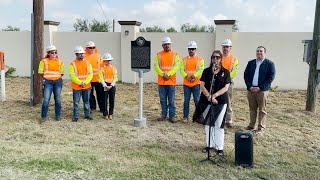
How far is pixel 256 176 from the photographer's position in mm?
5312

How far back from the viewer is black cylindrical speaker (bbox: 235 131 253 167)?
563cm

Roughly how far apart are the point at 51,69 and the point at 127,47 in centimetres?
662

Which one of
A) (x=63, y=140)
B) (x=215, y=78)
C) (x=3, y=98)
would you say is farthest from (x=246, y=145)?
(x=3, y=98)

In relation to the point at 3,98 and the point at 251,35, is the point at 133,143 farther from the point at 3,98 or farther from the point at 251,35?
the point at 251,35

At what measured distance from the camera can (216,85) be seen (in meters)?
6.04

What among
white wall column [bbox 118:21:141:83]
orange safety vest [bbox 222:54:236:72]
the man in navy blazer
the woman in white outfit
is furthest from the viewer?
white wall column [bbox 118:21:141:83]

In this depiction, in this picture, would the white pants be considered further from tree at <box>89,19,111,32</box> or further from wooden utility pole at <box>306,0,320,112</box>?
tree at <box>89,19,111,32</box>

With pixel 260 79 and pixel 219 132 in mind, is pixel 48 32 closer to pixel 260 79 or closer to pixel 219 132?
pixel 260 79

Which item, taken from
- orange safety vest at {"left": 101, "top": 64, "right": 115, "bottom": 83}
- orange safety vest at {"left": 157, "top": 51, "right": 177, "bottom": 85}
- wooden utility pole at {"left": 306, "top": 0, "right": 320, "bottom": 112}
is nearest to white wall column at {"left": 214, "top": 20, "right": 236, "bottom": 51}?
wooden utility pole at {"left": 306, "top": 0, "right": 320, "bottom": 112}

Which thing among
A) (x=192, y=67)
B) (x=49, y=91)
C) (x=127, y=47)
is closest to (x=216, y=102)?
(x=192, y=67)

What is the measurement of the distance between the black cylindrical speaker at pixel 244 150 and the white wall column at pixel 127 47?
9.41 metres

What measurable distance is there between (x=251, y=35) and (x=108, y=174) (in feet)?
31.5

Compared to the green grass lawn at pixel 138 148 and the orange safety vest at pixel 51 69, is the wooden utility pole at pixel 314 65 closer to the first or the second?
the green grass lawn at pixel 138 148

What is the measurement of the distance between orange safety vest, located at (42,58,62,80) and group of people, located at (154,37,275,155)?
2223mm
